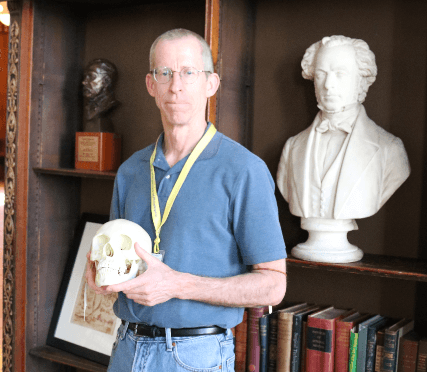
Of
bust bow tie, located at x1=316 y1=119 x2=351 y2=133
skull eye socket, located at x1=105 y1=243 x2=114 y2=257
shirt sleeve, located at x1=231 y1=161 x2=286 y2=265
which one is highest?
bust bow tie, located at x1=316 y1=119 x2=351 y2=133

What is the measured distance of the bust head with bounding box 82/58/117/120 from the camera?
2.67 m

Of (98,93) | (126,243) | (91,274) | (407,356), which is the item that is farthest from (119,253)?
(98,93)

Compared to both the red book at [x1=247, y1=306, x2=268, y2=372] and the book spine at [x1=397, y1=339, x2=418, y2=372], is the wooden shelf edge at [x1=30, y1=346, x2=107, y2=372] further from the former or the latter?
the book spine at [x1=397, y1=339, x2=418, y2=372]

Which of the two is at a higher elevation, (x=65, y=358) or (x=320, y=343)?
(x=320, y=343)

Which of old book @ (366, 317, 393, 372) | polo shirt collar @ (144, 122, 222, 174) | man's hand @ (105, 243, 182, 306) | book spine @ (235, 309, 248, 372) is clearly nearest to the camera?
man's hand @ (105, 243, 182, 306)

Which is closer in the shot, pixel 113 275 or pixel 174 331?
pixel 113 275

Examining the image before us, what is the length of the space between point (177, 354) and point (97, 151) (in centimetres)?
150

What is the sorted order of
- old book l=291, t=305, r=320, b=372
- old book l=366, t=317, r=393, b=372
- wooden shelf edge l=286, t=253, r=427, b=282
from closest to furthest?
wooden shelf edge l=286, t=253, r=427, b=282
old book l=366, t=317, r=393, b=372
old book l=291, t=305, r=320, b=372

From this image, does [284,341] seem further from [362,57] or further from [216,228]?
[362,57]

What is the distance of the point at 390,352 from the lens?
1896 millimetres

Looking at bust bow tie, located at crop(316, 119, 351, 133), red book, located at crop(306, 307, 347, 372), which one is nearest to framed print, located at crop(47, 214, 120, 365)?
red book, located at crop(306, 307, 347, 372)

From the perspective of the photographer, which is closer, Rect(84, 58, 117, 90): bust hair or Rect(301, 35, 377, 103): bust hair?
Rect(301, 35, 377, 103): bust hair

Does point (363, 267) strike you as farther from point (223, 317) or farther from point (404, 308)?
point (223, 317)

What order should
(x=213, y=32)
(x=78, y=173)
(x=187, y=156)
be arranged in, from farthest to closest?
(x=78, y=173), (x=213, y=32), (x=187, y=156)
